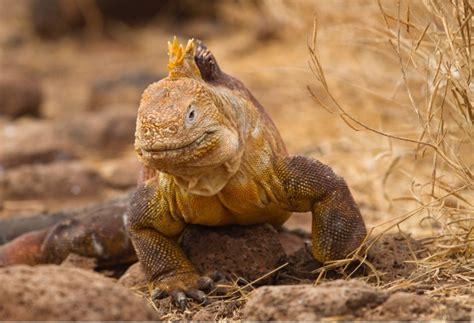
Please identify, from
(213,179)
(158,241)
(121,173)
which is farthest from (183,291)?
(121,173)

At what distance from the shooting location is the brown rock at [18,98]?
1322 cm

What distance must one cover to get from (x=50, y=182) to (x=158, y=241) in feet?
14.0

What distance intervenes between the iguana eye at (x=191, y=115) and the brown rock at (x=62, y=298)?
1.02 meters

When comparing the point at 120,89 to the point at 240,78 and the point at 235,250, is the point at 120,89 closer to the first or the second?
the point at 240,78

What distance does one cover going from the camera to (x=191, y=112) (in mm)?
4547

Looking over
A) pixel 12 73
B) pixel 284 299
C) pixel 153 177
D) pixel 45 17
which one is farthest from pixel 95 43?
pixel 284 299

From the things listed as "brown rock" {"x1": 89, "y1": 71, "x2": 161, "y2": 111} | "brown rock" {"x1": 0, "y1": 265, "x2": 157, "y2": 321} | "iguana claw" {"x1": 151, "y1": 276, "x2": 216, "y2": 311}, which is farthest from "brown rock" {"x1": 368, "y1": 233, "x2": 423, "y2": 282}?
"brown rock" {"x1": 89, "y1": 71, "x2": 161, "y2": 111}

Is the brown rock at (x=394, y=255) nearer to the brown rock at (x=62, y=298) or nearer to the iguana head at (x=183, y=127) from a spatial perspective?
the iguana head at (x=183, y=127)

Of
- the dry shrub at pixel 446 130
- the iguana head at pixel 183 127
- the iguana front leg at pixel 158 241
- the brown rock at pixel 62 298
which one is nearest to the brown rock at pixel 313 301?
the brown rock at pixel 62 298

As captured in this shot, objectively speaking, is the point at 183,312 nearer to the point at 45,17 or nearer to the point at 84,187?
the point at 84,187

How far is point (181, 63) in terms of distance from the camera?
488cm

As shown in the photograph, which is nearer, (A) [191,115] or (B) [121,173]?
(A) [191,115]

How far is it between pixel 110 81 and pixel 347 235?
9.51 metres

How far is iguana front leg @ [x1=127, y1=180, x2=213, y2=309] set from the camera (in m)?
5.23
